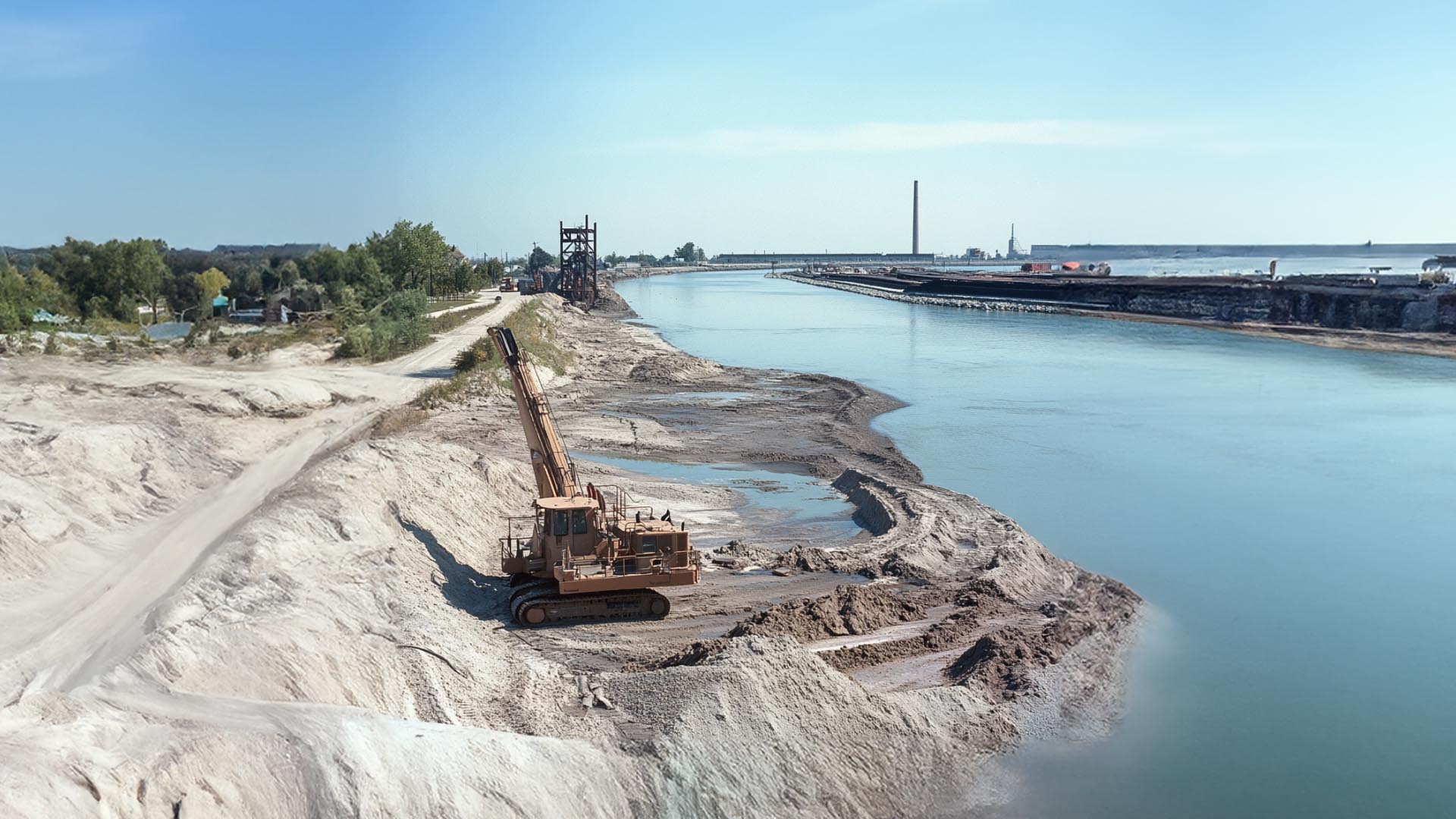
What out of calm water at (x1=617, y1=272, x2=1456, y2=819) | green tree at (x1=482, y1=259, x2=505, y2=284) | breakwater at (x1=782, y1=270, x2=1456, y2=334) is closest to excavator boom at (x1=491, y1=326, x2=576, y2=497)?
calm water at (x1=617, y1=272, x2=1456, y2=819)

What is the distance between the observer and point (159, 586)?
16.8 m

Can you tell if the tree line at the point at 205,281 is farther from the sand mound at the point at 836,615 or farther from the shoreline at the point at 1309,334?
the shoreline at the point at 1309,334

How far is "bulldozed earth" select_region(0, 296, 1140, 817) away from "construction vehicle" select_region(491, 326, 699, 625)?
482 millimetres

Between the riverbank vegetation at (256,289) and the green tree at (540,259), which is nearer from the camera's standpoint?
the riverbank vegetation at (256,289)

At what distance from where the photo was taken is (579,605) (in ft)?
58.4

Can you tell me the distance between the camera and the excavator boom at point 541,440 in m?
18.8

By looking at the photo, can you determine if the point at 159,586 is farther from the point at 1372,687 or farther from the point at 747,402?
the point at 747,402

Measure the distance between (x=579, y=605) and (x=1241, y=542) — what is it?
16876mm

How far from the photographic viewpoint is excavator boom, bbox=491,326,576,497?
1878cm

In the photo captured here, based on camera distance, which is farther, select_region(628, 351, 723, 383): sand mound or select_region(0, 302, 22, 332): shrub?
select_region(628, 351, 723, 383): sand mound

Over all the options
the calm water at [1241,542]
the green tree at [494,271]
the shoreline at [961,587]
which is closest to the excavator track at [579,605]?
the shoreline at [961,587]

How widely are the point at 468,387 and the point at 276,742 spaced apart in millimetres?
27291

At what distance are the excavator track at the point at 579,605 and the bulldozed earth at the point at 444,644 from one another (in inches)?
12.4

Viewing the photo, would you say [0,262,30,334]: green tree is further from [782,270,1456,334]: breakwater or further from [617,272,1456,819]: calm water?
[782,270,1456,334]: breakwater
